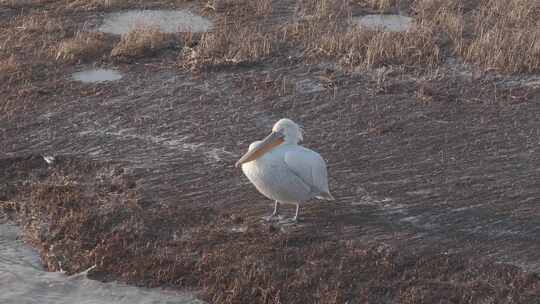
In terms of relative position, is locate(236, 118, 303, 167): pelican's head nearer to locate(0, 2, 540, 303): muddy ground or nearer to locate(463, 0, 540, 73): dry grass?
locate(0, 2, 540, 303): muddy ground

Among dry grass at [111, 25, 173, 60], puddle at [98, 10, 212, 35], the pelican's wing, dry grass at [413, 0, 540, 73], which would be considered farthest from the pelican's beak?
puddle at [98, 10, 212, 35]

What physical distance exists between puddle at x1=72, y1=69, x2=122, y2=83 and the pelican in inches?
174

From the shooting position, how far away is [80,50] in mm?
13023

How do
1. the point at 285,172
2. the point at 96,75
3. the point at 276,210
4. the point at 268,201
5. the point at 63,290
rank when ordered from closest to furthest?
the point at 63,290, the point at 285,172, the point at 276,210, the point at 268,201, the point at 96,75

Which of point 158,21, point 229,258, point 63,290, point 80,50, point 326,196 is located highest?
point 158,21

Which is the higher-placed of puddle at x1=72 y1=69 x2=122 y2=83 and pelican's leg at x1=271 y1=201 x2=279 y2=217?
puddle at x1=72 y1=69 x2=122 y2=83

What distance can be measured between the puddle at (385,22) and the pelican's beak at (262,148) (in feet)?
17.4

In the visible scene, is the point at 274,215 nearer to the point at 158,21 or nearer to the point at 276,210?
the point at 276,210

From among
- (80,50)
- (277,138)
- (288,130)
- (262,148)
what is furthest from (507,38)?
(80,50)

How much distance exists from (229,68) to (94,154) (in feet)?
9.79

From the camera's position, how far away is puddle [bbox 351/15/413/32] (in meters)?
13.8

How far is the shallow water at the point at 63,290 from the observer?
25.2ft

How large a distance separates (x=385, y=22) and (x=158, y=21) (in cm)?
376

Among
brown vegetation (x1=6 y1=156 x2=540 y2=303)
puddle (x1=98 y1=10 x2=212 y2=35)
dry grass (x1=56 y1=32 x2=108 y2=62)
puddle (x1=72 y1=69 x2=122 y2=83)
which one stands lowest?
brown vegetation (x1=6 y1=156 x2=540 y2=303)
